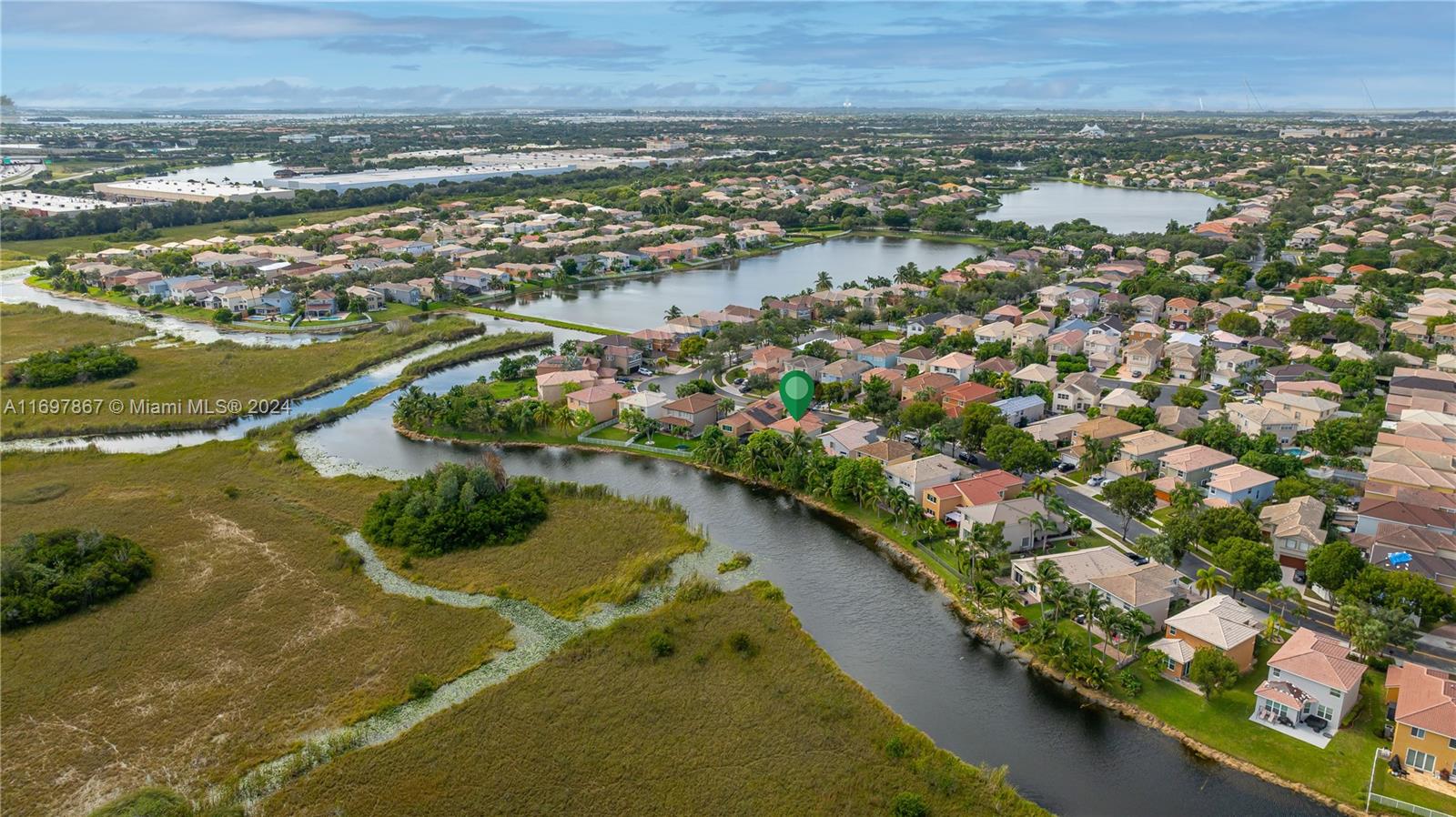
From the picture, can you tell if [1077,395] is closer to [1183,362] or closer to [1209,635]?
[1183,362]

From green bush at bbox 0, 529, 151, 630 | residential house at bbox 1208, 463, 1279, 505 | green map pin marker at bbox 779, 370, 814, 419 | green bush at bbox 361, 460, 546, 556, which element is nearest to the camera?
green bush at bbox 0, 529, 151, 630

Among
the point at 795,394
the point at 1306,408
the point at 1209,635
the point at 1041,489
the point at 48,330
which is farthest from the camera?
the point at 48,330

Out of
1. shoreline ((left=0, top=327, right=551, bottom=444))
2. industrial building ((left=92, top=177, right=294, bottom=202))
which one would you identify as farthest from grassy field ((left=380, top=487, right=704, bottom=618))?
industrial building ((left=92, top=177, right=294, bottom=202))

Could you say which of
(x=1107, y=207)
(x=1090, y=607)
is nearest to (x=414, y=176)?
(x=1107, y=207)

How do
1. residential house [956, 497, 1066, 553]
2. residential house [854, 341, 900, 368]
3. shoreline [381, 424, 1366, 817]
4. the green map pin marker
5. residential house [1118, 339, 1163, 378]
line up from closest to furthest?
shoreline [381, 424, 1366, 817]
residential house [956, 497, 1066, 553]
the green map pin marker
residential house [1118, 339, 1163, 378]
residential house [854, 341, 900, 368]

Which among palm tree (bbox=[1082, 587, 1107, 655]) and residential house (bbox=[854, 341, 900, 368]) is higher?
residential house (bbox=[854, 341, 900, 368])

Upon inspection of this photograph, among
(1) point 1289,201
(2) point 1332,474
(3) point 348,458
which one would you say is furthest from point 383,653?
(1) point 1289,201

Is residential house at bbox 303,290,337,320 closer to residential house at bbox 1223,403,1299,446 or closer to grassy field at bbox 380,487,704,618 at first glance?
grassy field at bbox 380,487,704,618

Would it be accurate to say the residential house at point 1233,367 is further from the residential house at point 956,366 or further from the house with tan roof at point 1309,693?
the house with tan roof at point 1309,693
